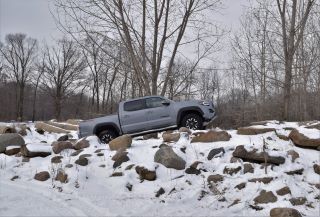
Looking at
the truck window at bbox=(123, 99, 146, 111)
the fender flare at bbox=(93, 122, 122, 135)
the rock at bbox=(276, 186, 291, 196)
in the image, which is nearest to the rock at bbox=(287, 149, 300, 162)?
the rock at bbox=(276, 186, 291, 196)

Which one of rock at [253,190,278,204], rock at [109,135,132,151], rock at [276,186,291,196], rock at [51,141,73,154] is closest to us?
rock at [253,190,278,204]

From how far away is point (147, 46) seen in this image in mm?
16484

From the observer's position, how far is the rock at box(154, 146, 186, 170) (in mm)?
9727

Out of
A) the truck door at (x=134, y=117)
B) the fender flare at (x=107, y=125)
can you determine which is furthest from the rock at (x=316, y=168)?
the fender flare at (x=107, y=125)

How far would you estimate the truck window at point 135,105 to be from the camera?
1457 cm

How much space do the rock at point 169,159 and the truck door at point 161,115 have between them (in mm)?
4029

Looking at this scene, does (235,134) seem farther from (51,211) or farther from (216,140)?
(51,211)

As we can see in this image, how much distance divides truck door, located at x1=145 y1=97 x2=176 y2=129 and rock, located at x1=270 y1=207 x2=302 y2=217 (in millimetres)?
6787

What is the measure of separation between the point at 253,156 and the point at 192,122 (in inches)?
186

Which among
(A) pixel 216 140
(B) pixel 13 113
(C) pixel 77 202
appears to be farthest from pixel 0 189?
(B) pixel 13 113

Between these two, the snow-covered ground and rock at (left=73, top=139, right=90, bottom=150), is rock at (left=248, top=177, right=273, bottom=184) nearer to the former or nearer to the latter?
the snow-covered ground

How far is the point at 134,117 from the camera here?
14469mm

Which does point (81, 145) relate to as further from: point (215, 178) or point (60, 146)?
point (215, 178)

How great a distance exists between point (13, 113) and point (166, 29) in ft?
239
